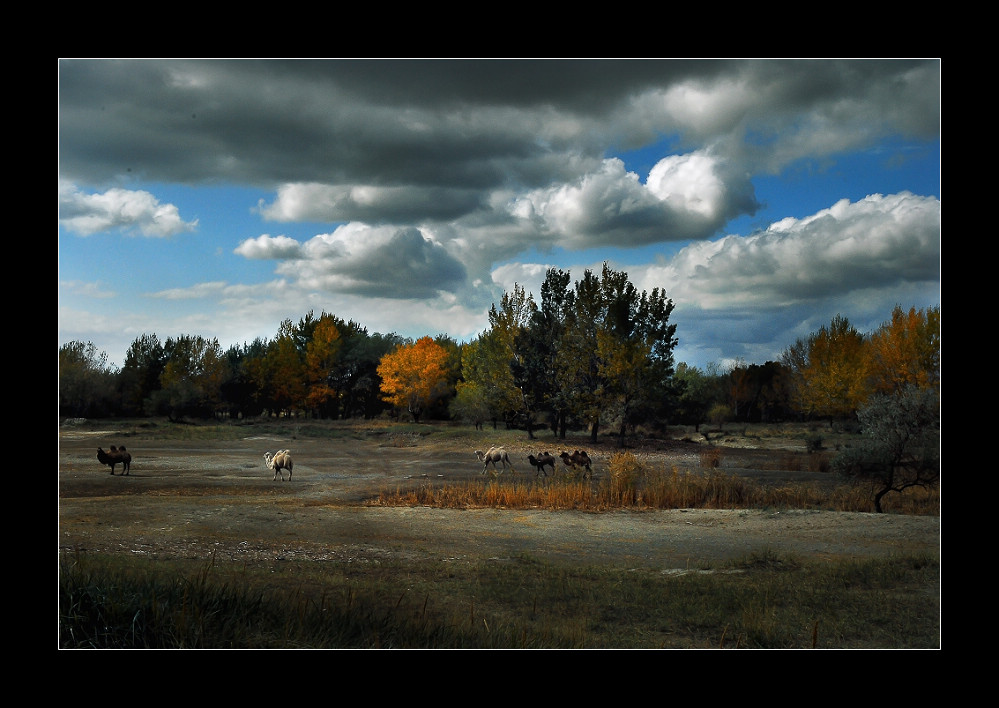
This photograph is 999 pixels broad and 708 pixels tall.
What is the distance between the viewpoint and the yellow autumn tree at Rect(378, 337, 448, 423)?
15016mm


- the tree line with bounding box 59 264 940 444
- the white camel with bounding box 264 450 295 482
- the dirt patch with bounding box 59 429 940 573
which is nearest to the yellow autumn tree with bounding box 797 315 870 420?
the tree line with bounding box 59 264 940 444

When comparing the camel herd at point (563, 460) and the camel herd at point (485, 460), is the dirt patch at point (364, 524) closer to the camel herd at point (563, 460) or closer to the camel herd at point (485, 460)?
the camel herd at point (485, 460)

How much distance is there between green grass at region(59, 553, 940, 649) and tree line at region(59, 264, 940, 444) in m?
2.46

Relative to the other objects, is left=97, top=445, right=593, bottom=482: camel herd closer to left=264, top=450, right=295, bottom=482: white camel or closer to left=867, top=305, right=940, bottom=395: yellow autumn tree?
left=264, top=450, right=295, bottom=482: white camel

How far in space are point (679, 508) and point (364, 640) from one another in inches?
296

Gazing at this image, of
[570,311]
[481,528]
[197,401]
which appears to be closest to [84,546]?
[197,401]

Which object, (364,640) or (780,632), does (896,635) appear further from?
(364,640)

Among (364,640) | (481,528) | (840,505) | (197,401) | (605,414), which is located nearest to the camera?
(364,640)

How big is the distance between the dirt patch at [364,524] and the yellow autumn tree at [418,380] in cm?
193

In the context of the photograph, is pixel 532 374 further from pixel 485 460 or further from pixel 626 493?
pixel 626 493

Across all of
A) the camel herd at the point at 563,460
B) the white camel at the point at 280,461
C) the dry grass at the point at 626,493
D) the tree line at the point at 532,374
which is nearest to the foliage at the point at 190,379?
the tree line at the point at 532,374

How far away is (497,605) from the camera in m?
6.93

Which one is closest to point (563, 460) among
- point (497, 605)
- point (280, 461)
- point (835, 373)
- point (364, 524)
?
point (364, 524)

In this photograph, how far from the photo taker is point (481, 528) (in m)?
10.5
